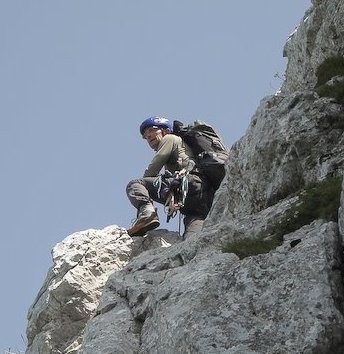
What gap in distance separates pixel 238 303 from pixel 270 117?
13.8ft

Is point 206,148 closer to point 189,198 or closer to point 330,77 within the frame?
point 189,198

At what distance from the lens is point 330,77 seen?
12617mm

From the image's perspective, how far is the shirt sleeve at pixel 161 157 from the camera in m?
17.1

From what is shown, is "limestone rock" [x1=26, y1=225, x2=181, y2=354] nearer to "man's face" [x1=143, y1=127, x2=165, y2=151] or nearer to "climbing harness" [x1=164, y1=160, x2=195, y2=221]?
"climbing harness" [x1=164, y1=160, x2=195, y2=221]

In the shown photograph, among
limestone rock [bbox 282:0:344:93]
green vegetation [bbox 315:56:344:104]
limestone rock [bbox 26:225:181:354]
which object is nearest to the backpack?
limestone rock [bbox 26:225:181:354]

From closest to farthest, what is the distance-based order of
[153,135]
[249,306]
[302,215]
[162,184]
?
[249,306]
[302,215]
[162,184]
[153,135]

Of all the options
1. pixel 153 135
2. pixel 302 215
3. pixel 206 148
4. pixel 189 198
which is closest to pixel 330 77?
pixel 302 215

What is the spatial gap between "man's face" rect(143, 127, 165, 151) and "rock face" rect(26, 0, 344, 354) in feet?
6.82

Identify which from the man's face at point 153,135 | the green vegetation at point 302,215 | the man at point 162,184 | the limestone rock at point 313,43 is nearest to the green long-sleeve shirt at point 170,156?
the man at point 162,184

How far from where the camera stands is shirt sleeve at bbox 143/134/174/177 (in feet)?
56.0

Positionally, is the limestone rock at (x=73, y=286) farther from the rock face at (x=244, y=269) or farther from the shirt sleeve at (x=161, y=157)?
the shirt sleeve at (x=161, y=157)

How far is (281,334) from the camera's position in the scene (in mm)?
7867

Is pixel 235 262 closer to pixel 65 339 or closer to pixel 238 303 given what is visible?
pixel 238 303

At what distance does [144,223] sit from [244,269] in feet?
24.9
